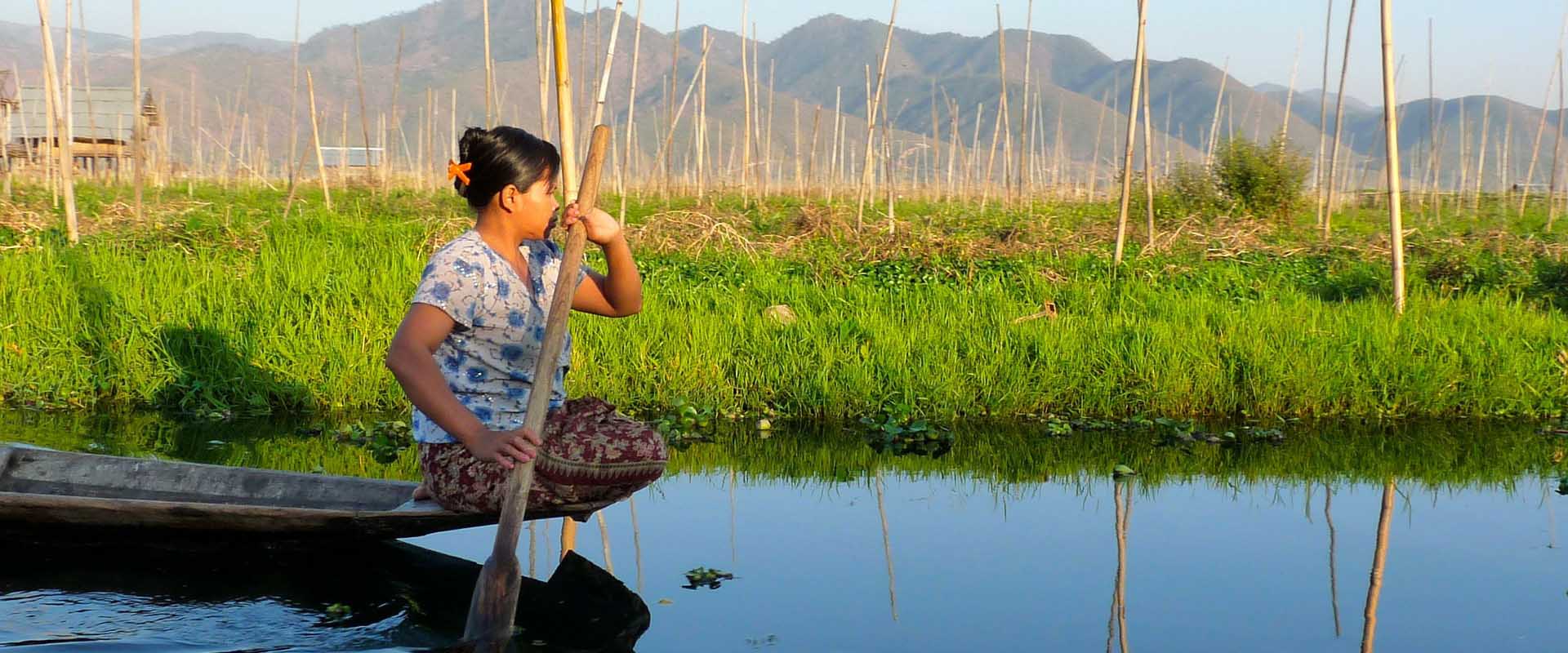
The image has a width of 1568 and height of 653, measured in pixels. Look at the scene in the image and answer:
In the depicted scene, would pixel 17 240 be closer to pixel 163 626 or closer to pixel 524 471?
pixel 163 626

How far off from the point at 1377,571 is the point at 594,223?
2.67 meters

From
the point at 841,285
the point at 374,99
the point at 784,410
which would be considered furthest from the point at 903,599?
the point at 374,99

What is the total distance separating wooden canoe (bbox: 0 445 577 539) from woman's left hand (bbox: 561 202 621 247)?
2.48 feet

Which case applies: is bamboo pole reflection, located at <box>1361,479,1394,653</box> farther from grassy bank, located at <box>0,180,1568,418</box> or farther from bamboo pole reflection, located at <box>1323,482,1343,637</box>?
grassy bank, located at <box>0,180,1568,418</box>

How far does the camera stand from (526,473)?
307 centimetres

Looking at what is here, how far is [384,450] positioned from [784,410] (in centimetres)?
193

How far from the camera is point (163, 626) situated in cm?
342

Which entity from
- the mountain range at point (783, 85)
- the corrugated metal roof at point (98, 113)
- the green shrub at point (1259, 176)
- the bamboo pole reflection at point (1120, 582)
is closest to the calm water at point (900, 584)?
the bamboo pole reflection at point (1120, 582)

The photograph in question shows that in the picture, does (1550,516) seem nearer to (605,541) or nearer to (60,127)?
(605,541)

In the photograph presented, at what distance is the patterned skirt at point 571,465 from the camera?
3279 mm

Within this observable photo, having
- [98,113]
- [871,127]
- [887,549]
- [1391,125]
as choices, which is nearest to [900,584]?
[887,549]

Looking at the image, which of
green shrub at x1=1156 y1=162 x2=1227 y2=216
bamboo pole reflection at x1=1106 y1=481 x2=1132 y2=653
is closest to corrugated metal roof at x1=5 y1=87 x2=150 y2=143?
green shrub at x1=1156 y1=162 x2=1227 y2=216

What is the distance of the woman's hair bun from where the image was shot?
125 inches

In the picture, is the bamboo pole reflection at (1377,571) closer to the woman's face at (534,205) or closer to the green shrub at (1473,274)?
the woman's face at (534,205)
